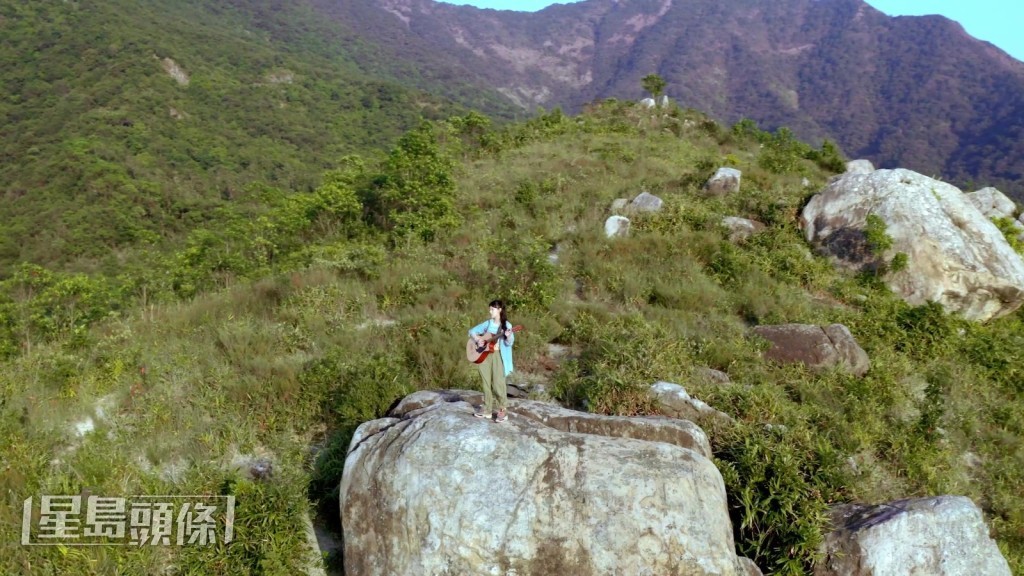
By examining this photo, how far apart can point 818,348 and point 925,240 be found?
505 centimetres

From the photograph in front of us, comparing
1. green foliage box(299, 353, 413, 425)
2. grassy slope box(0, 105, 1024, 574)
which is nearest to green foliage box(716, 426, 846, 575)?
grassy slope box(0, 105, 1024, 574)

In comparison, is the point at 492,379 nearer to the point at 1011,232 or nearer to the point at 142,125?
the point at 1011,232

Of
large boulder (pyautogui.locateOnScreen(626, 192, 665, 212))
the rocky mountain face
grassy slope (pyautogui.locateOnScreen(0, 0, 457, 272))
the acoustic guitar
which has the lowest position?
grassy slope (pyautogui.locateOnScreen(0, 0, 457, 272))

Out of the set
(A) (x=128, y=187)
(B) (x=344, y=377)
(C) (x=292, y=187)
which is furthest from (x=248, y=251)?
(C) (x=292, y=187)

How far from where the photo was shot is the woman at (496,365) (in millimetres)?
4539

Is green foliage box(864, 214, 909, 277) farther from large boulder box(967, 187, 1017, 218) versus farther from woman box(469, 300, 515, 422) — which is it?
woman box(469, 300, 515, 422)

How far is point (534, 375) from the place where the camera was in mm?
7020

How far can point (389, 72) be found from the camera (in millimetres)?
151000

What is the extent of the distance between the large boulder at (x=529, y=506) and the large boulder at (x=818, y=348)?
3.95 metres

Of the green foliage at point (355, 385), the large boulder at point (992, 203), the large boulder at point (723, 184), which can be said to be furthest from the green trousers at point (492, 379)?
the large boulder at point (992, 203)

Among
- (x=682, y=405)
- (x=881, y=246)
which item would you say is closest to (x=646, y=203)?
(x=881, y=246)

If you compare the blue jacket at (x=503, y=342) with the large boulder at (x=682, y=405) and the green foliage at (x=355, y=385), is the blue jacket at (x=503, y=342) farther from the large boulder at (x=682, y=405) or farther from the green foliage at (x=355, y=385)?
the large boulder at (x=682, y=405)

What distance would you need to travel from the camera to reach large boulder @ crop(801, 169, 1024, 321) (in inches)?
384

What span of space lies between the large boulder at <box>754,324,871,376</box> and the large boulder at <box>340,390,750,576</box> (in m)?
3.95
